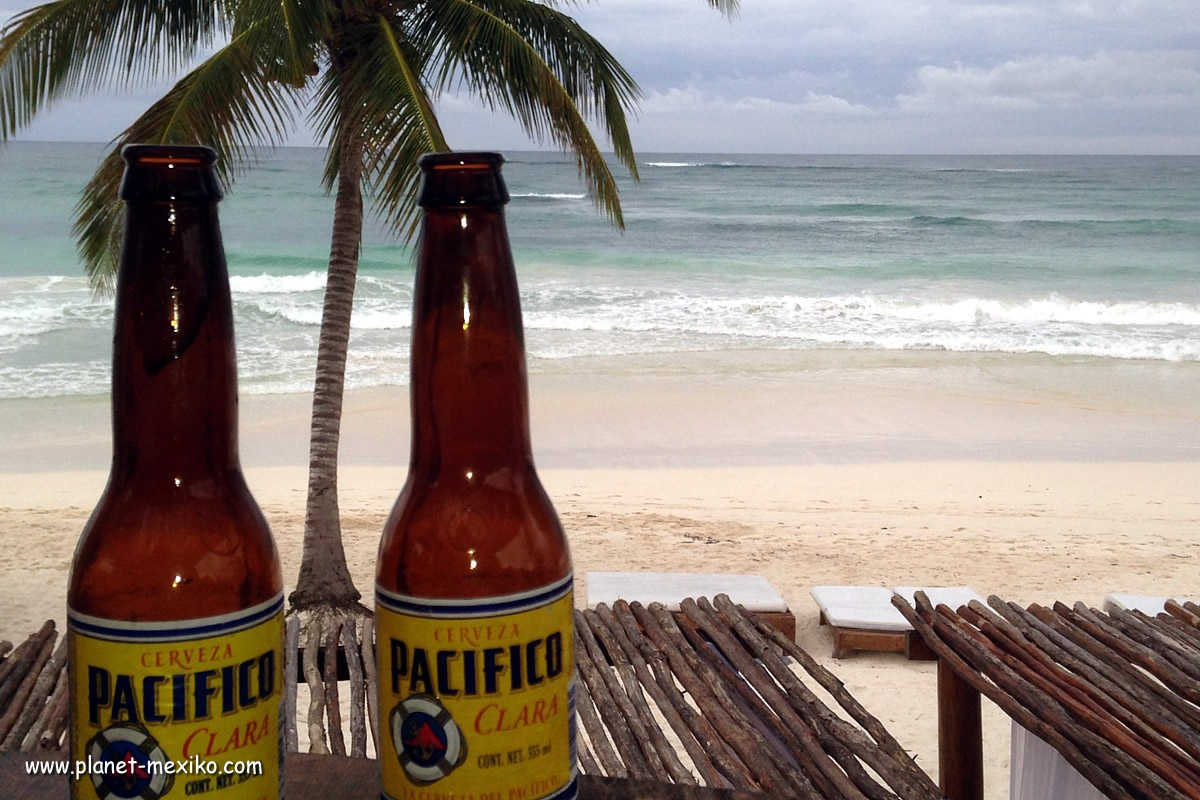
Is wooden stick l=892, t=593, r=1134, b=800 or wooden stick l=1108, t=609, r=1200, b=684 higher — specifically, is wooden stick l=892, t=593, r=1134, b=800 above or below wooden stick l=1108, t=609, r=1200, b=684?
above

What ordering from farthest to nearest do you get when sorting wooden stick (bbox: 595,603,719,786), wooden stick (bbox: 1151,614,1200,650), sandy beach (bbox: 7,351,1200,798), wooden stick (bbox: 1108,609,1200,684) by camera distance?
1. sandy beach (bbox: 7,351,1200,798)
2. wooden stick (bbox: 1151,614,1200,650)
3. wooden stick (bbox: 1108,609,1200,684)
4. wooden stick (bbox: 595,603,719,786)

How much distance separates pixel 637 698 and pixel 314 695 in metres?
0.77

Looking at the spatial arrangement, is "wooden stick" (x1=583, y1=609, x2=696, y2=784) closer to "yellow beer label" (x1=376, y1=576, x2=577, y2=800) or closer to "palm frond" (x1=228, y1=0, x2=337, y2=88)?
"yellow beer label" (x1=376, y1=576, x2=577, y2=800)

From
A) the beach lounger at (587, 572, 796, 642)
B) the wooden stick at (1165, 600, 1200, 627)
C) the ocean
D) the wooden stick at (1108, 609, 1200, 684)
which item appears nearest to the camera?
the wooden stick at (1108, 609, 1200, 684)

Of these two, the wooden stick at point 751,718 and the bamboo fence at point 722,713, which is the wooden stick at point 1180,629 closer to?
the bamboo fence at point 722,713

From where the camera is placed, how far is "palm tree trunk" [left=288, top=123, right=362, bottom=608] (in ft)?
16.9

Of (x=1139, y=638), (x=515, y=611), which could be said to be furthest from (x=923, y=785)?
(x=515, y=611)

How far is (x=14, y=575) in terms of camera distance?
6598 millimetres

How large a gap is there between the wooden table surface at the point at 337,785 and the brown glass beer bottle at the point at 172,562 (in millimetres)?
169

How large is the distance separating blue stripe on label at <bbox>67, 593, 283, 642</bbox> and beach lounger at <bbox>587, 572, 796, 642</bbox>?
404cm

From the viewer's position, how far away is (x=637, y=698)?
203 centimetres

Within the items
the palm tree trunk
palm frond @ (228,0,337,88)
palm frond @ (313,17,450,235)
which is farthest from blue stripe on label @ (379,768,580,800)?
the palm tree trunk

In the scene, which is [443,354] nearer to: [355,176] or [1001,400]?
[355,176]

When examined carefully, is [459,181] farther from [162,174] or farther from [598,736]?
[598,736]
